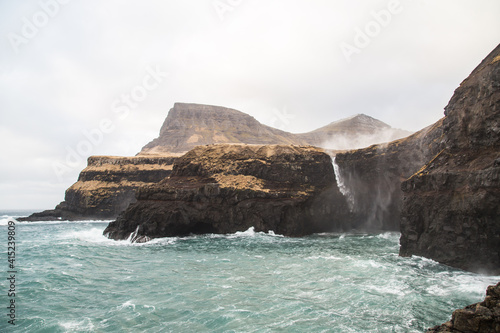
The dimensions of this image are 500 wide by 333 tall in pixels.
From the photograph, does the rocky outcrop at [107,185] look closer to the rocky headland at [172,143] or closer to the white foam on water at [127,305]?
the rocky headland at [172,143]

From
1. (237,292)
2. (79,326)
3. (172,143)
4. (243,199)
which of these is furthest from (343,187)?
(172,143)

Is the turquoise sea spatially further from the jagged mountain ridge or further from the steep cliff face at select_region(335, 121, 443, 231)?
the jagged mountain ridge

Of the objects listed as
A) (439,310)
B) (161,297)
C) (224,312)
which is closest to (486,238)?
(439,310)

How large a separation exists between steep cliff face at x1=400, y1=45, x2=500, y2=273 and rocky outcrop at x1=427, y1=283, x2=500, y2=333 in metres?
12.3

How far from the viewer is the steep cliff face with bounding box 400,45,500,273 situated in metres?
18.3

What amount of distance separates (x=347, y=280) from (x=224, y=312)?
825 cm

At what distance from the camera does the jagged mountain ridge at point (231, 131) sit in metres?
151

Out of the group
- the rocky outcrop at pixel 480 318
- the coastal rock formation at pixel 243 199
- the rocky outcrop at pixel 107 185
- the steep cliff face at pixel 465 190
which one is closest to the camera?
the rocky outcrop at pixel 480 318

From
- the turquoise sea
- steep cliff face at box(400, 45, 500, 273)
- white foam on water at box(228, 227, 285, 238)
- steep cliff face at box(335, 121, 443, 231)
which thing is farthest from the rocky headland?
steep cliff face at box(400, 45, 500, 273)

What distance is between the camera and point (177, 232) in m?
41.4

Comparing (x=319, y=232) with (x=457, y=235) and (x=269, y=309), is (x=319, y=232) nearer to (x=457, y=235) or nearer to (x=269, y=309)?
(x=457, y=235)

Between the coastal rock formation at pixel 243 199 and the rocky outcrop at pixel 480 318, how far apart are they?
33479mm

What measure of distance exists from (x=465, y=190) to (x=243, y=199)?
27731 millimetres

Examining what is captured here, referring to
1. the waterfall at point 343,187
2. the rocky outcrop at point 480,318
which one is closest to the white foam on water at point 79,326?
the rocky outcrop at point 480,318
